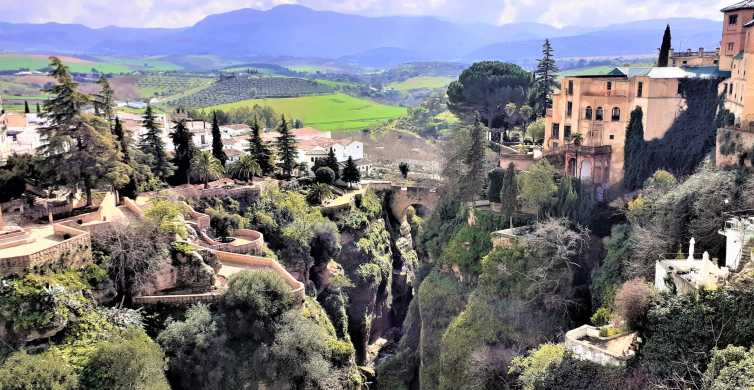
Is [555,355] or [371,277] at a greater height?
[555,355]

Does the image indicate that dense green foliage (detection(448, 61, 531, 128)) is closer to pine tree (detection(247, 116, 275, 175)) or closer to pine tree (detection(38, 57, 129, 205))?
pine tree (detection(247, 116, 275, 175))

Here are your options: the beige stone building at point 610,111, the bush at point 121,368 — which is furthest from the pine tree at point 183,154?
the beige stone building at point 610,111

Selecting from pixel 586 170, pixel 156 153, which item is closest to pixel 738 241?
pixel 586 170

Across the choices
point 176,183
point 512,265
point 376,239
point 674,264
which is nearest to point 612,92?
point 512,265

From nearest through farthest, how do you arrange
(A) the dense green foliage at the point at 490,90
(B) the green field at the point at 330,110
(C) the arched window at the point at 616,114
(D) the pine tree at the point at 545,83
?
(C) the arched window at the point at 616,114
(D) the pine tree at the point at 545,83
(A) the dense green foliage at the point at 490,90
(B) the green field at the point at 330,110

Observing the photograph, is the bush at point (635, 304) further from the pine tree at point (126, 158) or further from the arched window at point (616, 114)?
the pine tree at point (126, 158)

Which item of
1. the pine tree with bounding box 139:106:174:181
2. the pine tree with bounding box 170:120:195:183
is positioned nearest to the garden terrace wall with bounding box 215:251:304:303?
the pine tree with bounding box 170:120:195:183

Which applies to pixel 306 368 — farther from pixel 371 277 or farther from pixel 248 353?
pixel 371 277
